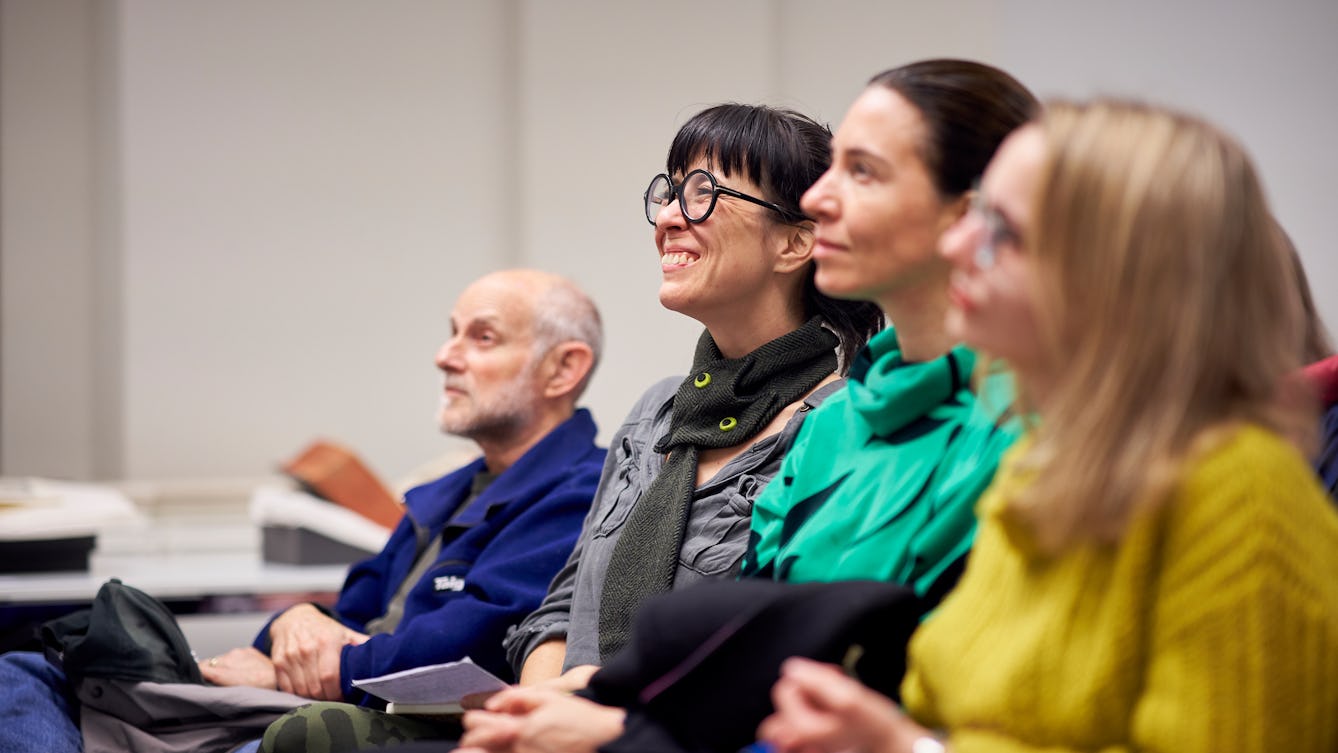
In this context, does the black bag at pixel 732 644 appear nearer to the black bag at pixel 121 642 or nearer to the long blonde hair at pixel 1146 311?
the long blonde hair at pixel 1146 311

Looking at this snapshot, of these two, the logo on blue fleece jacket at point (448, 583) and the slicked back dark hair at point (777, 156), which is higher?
the slicked back dark hair at point (777, 156)

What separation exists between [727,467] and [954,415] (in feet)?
1.76

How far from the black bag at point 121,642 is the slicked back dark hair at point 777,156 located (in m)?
1.38

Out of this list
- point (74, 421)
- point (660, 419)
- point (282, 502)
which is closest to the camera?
point (660, 419)

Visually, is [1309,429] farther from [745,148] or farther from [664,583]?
[745,148]

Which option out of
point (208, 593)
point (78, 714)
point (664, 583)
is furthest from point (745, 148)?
point (208, 593)

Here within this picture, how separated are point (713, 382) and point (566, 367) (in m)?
0.98

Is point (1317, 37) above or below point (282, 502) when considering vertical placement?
above

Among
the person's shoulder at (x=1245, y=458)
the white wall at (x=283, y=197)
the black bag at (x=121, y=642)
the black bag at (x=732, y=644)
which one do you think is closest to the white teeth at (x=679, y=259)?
the black bag at (x=732, y=644)

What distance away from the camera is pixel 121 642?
2.53 meters

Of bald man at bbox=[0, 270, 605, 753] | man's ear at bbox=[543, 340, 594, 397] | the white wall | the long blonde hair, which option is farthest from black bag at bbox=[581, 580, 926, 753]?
the white wall

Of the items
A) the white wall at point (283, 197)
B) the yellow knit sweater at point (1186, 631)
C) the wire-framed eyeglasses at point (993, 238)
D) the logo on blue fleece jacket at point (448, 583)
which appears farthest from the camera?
the white wall at point (283, 197)

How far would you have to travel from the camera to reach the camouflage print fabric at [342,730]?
218 cm

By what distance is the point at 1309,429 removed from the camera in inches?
45.9
